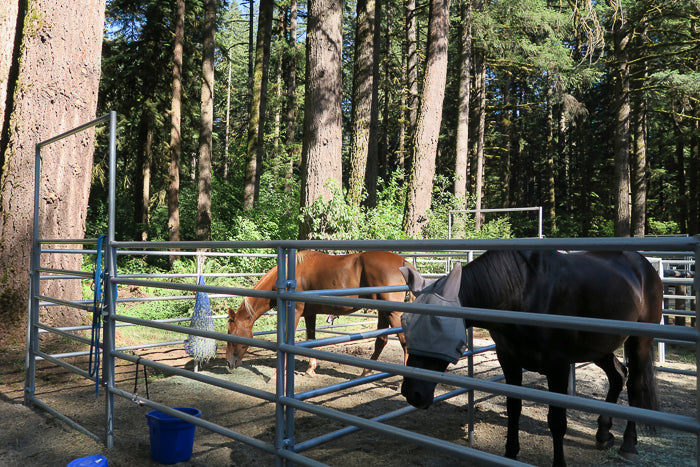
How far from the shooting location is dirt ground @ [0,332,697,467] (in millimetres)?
3545

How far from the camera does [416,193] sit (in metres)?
12.4

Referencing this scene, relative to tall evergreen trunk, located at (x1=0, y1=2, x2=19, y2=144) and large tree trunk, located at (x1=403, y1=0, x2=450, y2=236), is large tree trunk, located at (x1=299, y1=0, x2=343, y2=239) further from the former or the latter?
tall evergreen trunk, located at (x1=0, y1=2, x2=19, y2=144)

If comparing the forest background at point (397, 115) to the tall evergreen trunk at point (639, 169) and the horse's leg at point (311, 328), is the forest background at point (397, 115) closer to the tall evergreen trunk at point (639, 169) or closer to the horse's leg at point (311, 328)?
the tall evergreen trunk at point (639, 169)

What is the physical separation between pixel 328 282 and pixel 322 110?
4050 millimetres

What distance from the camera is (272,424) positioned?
4.25 meters

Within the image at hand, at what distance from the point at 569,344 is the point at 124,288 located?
12.1 meters

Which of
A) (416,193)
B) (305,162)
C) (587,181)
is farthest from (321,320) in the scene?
(587,181)

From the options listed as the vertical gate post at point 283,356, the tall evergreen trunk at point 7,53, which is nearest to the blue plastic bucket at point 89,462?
the vertical gate post at point 283,356

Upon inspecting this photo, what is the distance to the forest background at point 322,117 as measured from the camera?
6.18 m

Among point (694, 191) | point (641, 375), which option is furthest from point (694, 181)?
point (641, 375)

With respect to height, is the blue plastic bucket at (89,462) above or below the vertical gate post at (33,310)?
below

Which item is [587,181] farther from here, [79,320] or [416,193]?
[79,320]

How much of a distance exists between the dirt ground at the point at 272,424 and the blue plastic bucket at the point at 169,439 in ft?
0.34

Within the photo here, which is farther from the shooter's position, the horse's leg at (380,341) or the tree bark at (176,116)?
the tree bark at (176,116)
